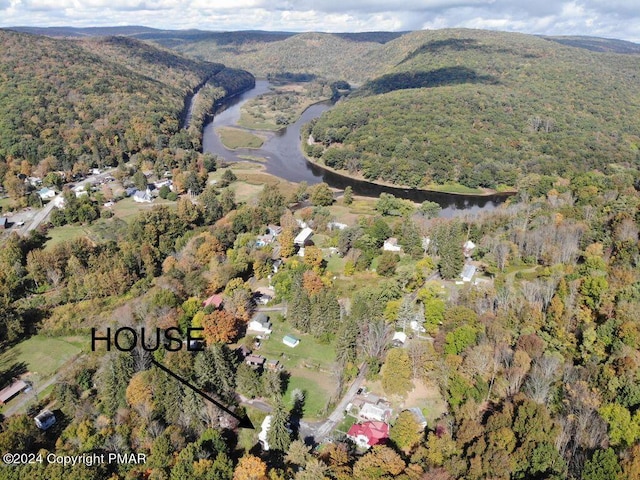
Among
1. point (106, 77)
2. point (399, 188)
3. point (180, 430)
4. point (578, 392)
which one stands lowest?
point (399, 188)

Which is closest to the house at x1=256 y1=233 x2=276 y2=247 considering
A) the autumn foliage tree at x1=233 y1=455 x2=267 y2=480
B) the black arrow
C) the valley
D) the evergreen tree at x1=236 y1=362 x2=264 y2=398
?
the valley

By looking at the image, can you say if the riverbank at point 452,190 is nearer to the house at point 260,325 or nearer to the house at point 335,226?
the house at point 335,226

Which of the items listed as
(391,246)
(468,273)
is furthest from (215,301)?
(468,273)

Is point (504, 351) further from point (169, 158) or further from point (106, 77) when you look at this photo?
point (106, 77)

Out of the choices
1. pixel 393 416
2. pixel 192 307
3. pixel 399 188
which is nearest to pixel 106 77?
pixel 399 188

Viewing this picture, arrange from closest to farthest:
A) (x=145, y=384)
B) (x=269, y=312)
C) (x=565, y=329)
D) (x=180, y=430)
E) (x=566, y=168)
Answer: (x=180, y=430), (x=145, y=384), (x=565, y=329), (x=269, y=312), (x=566, y=168)

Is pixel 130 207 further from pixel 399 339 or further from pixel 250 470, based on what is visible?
pixel 250 470
